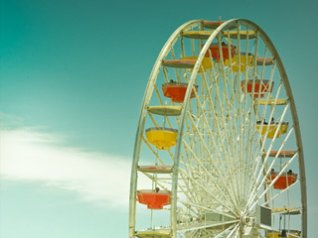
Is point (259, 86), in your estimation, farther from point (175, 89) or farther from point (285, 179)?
point (285, 179)

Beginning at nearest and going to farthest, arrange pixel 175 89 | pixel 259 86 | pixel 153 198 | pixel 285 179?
pixel 153 198
pixel 175 89
pixel 259 86
pixel 285 179

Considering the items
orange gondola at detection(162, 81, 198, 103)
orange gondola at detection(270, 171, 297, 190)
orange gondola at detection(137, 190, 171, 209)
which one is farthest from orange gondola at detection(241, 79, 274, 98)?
orange gondola at detection(137, 190, 171, 209)

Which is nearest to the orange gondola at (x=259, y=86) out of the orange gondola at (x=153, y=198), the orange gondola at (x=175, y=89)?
the orange gondola at (x=175, y=89)

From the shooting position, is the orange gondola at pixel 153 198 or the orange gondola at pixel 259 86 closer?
the orange gondola at pixel 153 198

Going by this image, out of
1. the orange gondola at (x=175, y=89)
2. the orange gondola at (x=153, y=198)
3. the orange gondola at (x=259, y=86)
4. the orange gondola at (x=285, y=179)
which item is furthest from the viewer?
the orange gondola at (x=285, y=179)

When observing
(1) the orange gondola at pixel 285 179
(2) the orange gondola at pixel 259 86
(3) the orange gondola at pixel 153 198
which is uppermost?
(2) the orange gondola at pixel 259 86

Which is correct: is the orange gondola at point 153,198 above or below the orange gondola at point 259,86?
below

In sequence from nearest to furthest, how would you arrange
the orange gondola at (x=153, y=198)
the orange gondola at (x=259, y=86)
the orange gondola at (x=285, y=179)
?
the orange gondola at (x=153, y=198)
the orange gondola at (x=259, y=86)
the orange gondola at (x=285, y=179)

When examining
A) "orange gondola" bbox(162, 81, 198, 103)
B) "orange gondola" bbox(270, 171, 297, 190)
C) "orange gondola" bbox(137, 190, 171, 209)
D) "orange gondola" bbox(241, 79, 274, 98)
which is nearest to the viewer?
"orange gondola" bbox(137, 190, 171, 209)

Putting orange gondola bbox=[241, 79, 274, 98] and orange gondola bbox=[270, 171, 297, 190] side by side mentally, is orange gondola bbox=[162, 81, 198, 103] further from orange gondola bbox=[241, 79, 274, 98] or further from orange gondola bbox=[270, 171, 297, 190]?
orange gondola bbox=[270, 171, 297, 190]

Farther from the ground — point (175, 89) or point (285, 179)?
point (175, 89)

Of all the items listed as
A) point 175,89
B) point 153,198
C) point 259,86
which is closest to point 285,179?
point 259,86

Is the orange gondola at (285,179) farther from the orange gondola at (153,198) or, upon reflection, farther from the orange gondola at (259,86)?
the orange gondola at (153,198)

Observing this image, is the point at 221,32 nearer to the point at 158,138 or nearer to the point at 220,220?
the point at 158,138
